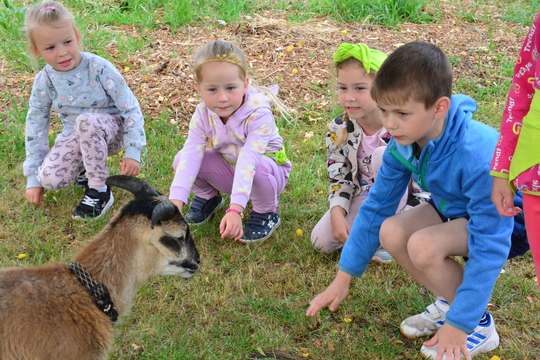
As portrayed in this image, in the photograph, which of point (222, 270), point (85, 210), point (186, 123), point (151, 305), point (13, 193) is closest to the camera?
point (151, 305)

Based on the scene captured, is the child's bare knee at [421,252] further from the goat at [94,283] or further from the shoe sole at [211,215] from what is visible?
the shoe sole at [211,215]

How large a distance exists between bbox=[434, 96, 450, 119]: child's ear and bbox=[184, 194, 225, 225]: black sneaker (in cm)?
243

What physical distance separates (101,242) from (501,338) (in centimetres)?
247

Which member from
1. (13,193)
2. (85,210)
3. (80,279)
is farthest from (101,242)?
(13,193)

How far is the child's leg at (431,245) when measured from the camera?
292cm

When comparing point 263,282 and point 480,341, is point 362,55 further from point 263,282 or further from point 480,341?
point 480,341

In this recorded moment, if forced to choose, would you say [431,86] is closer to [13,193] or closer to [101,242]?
[101,242]

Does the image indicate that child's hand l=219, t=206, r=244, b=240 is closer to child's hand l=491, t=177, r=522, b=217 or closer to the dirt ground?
child's hand l=491, t=177, r=522, b=217

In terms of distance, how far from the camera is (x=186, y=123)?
6.14 m

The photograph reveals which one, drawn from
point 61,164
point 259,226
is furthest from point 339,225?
point 61,164

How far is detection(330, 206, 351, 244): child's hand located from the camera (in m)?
3.90

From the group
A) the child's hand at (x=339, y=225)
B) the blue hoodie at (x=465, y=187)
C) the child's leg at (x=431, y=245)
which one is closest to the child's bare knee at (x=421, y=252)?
the child's leg at (x=431, y=245)

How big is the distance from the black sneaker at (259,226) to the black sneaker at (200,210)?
399mm

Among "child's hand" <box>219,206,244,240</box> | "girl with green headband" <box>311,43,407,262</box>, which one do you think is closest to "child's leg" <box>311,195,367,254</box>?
"girl with green headband" <box>311,43,407,262</box>
